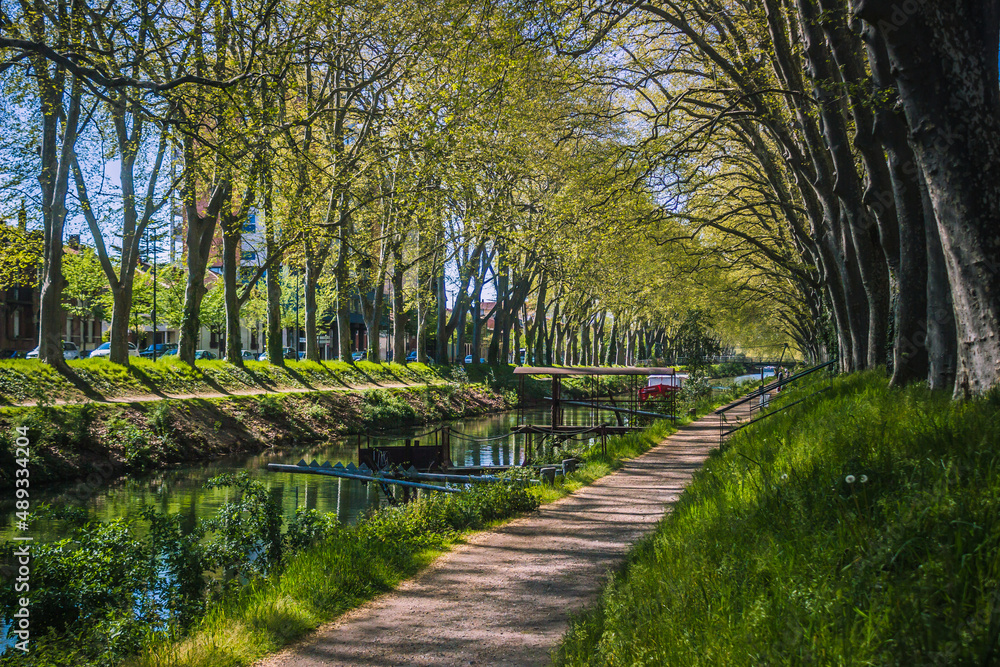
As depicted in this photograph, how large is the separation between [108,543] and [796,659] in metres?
7.90

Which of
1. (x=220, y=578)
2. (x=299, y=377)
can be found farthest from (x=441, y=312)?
(x=220, y=578)

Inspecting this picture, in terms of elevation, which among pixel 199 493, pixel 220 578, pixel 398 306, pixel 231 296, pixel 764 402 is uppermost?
pixel 398 306

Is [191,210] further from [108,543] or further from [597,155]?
[108,543]

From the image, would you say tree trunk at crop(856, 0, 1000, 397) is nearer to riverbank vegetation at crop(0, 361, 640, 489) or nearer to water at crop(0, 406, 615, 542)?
water at crop(0, 406, 615, 542)

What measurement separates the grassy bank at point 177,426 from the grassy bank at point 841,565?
15.8 meters

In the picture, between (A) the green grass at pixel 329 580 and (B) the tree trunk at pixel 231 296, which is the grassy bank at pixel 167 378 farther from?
(A) the green grass at pixel 329 580

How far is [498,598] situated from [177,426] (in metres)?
18.2

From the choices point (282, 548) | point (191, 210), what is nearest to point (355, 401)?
point (191, 210)

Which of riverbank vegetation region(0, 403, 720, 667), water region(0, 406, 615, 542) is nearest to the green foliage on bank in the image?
riverbank vegetation region(0, 403, 720, 667)

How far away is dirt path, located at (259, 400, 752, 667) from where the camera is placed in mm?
6047

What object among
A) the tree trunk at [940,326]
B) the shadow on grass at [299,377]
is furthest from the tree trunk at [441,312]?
the tree trunk at [940,326]

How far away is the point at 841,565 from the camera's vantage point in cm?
455

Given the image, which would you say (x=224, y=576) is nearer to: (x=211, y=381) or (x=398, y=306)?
(x=211, y=381)

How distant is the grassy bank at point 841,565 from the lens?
362 centimetres
